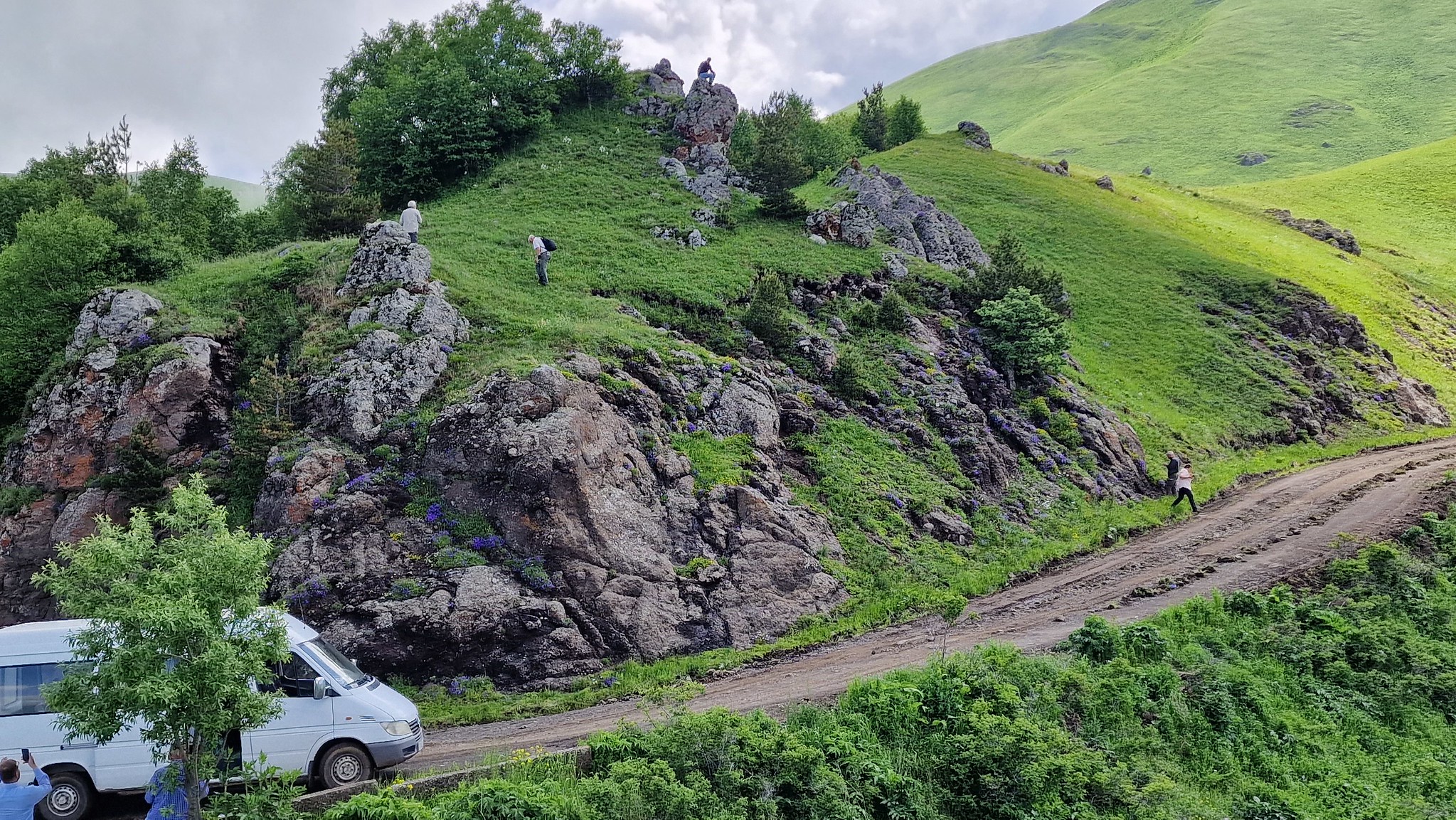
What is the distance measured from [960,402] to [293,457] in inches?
871

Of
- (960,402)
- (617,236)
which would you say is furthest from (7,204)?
(960,402)

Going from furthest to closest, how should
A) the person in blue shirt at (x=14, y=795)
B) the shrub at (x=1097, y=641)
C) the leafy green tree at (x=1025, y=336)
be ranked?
1. the leafy green tree at (x=1025, y=336)
2. the shrub at (x=1097, y=641)
3. the person in blue shirt at (x=14, y=795)

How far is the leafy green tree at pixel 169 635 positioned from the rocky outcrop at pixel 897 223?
1232 inches

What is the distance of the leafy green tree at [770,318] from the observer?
27.1m

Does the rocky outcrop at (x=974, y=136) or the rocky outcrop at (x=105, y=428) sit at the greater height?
the rocky outcrop at (x=974, y=136)

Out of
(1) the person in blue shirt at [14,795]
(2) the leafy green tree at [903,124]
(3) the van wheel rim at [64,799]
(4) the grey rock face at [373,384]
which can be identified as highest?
(2) the leafy green tree at [903,124]

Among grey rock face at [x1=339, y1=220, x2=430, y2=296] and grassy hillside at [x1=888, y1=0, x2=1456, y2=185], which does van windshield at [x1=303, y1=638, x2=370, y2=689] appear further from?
grassy hillside at [x1=888, y1=0, x2=1456, y2=185]

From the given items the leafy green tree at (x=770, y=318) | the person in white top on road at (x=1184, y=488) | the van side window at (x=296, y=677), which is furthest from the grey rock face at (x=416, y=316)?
the person in white top on road at (x=1184, y=488)

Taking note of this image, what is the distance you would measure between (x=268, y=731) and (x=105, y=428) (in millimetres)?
12796

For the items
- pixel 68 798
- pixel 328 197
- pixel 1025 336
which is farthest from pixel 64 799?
pixel 1025 336

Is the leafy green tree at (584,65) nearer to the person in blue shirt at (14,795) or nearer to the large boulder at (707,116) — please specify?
the large boulder at (707,116)

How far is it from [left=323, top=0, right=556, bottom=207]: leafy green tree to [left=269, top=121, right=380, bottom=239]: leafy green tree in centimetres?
482

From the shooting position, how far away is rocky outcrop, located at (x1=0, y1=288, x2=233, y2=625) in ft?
57.8

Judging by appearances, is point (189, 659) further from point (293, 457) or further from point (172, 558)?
point (293, 457)
